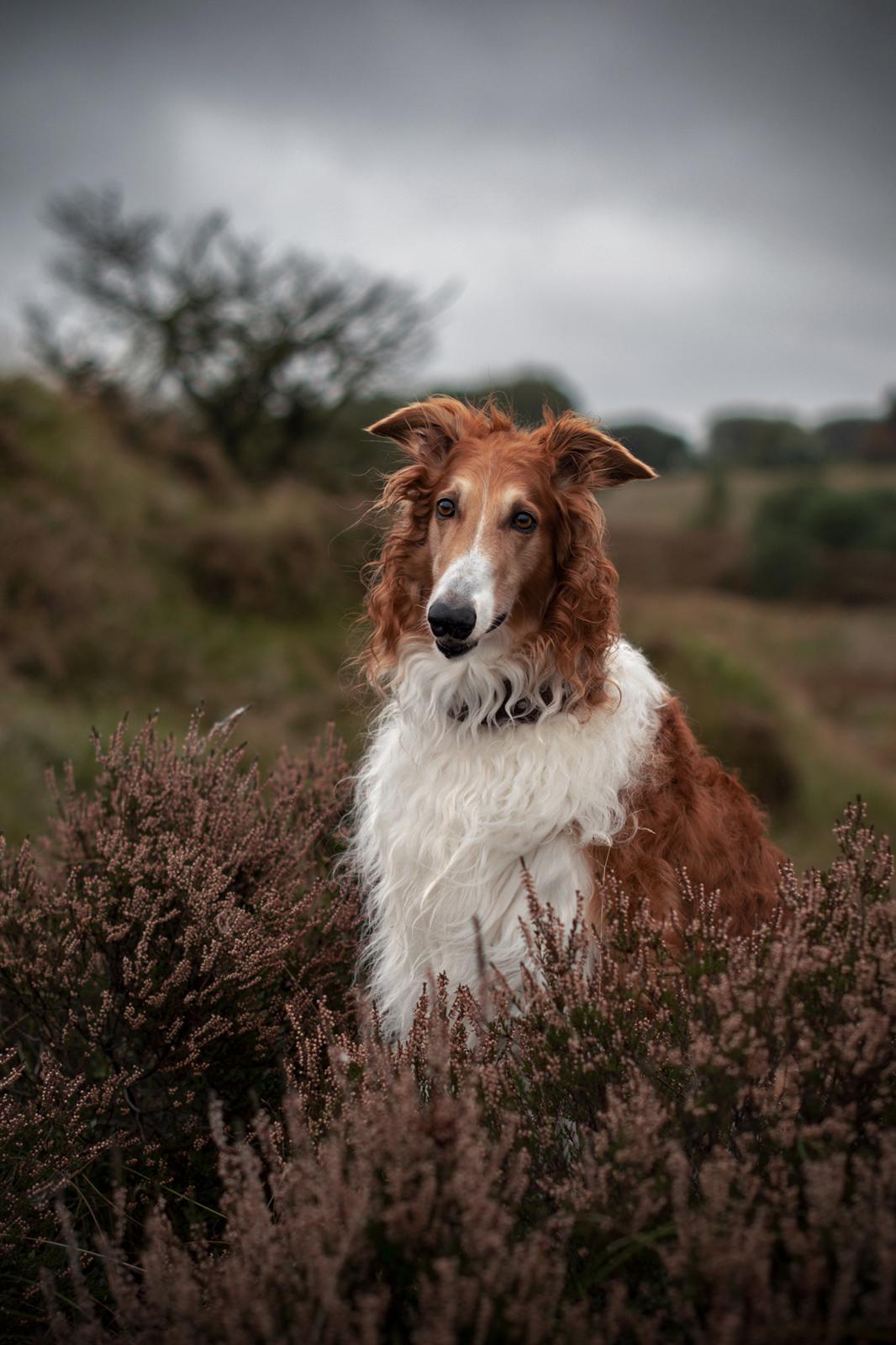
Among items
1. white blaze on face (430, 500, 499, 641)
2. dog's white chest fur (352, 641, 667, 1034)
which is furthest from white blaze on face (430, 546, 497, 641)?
dog's white chest fur (352, 641, 667, 1034)

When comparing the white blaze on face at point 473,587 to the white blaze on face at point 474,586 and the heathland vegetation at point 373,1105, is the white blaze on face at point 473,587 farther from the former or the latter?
the heathland vegetation at point 373,1105

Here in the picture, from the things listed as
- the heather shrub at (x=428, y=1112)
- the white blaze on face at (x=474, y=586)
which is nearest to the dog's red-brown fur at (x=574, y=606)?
the white blaze on face at (x=474, y=586)

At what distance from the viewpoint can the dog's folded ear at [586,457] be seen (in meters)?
3.63

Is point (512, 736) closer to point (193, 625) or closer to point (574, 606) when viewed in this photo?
point (574, 606)

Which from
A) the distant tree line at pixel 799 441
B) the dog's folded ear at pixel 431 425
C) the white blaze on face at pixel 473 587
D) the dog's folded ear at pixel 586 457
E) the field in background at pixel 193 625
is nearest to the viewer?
the white blaze on face at pixel 473 587

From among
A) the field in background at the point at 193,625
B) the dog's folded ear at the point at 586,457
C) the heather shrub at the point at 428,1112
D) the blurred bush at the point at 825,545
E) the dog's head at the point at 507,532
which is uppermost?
the blurred bush at the point at 825,545

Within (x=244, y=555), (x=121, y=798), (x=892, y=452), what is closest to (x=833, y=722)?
(x=244, y=555)

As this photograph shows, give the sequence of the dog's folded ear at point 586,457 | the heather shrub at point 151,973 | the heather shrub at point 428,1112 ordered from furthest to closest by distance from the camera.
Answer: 1. the dog's folded ear at point 586,457
2. the heather shrub at point 151,973
3. the heather shrub at point 428,1112

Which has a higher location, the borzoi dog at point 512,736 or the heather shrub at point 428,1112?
the borzoi dog at point 512,736

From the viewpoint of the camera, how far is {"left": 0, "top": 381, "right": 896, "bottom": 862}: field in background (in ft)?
33.7

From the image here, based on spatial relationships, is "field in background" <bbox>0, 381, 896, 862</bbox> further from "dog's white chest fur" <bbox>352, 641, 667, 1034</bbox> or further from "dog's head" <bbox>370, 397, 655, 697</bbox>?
"dog's white chest fur" <bbox>352, 641, 667, 1034</bbox>

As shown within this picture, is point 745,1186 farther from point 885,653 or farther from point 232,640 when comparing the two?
point 885,653

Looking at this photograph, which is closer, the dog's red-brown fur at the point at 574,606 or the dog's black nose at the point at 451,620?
the dog's black nose at the point at 451,620

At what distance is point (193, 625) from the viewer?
12367 mm
